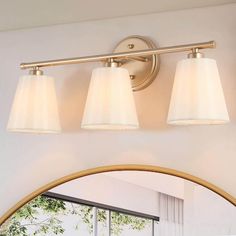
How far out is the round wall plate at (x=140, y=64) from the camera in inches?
60.6

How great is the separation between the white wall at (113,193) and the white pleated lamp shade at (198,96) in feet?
0.92

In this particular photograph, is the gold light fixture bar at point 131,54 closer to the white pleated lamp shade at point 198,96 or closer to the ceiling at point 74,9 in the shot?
the white pleated lamp shade at point 198,96

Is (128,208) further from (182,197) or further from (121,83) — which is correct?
(121,83)

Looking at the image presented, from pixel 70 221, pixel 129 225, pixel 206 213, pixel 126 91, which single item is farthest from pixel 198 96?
pixel 70 221

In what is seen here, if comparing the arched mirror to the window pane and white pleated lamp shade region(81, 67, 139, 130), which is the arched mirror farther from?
white pleated lamp shade region(81, 67, 139, 130)

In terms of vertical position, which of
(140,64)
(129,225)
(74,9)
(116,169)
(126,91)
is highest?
(74,9)

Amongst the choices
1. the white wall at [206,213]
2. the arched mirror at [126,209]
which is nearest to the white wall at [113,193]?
the arched mirror at [126,209]

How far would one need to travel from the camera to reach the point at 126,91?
4.74 ft

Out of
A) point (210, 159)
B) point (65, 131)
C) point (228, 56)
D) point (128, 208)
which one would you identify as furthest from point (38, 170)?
point (228, 56)

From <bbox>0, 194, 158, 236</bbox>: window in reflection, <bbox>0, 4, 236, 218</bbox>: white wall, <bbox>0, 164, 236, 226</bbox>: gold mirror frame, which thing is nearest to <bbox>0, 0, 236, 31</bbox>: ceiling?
<bbox>0, 4, 236, 218</bbox>: white wall

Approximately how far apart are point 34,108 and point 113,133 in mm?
270

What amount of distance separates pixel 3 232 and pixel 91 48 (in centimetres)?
70

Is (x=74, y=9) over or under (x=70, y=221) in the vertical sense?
over

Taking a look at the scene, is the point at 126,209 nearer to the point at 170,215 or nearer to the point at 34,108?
the point at 170,215
